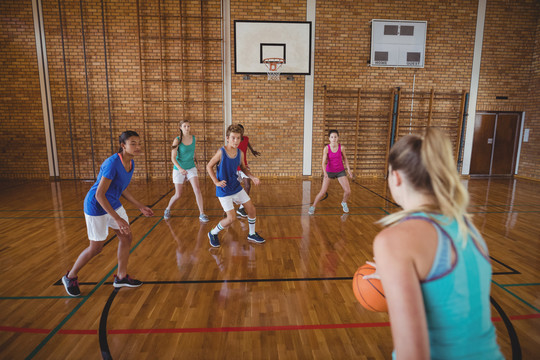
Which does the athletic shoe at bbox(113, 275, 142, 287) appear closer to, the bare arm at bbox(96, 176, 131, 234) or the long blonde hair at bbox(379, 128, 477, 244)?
the bare arm at bbox(96, 176, 131, 234)

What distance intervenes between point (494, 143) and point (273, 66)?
8066 millimetres

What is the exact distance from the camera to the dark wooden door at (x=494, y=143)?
34.4 ft

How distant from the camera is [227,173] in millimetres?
4168

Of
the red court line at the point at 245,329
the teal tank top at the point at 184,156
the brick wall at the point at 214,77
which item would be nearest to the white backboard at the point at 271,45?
the brick wall at the point at 214,77

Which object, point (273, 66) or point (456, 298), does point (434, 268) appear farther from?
point (273, 66)

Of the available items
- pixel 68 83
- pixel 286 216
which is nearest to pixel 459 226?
pixel 286 216

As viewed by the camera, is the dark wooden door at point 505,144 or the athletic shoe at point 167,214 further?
the dark wooden door at point 505,144

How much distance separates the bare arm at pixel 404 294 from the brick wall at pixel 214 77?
9.17 metres

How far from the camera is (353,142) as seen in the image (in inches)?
399

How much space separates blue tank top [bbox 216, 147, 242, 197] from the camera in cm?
413

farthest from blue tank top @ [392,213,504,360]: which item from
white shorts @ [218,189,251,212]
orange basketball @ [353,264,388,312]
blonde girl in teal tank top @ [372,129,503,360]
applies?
white shorts @ [218,189,251,212]

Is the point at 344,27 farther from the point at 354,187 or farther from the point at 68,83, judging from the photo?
the point at 68,83

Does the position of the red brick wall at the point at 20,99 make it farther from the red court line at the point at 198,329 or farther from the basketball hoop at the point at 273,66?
the red court line at the point at 198,329

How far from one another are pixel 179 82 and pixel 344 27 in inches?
214
